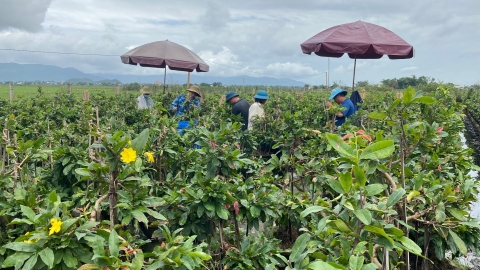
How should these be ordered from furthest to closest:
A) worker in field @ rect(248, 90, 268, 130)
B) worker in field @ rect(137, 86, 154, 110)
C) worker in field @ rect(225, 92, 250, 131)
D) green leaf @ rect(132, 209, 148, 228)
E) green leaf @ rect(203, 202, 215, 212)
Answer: worker in field @ rect(137, 86, 154, 110), worker in field @ rect(248, 90, 268, 130), worker in field @ rect(225, 92, 250, 131), green leaf @ rect(203, 202, 215, 212), green leaf @ rect(132, 209, 148, 228)

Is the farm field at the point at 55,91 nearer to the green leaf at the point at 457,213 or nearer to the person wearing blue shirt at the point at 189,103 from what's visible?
the person wearing blue shirt at the point at 189,103

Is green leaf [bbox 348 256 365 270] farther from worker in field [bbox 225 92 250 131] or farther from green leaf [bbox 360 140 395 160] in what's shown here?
worker in field [bbox 225 92 250 131]

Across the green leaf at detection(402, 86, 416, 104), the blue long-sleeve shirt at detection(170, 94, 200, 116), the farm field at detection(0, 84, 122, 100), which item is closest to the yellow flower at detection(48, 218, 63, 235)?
the green leaf at detection(402, 86, 416, 104)

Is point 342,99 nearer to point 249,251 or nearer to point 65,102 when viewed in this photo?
point 249,251

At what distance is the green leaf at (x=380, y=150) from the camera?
1.17 m

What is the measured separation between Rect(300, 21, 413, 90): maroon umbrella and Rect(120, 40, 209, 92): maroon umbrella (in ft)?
8.31

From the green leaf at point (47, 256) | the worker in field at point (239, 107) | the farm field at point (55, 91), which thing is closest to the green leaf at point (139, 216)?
the green leaf at point (47, 256)

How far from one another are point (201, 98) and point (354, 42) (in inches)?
105

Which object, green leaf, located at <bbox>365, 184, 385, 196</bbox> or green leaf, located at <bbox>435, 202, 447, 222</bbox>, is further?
green leaf, located at <bbox>435, 202, 447, 222</bbox>

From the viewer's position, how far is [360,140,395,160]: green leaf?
117cm

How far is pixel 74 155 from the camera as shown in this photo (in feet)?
8.95

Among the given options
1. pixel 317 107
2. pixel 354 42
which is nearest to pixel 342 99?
pixel 354 42

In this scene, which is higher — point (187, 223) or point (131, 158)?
point (131, 158)

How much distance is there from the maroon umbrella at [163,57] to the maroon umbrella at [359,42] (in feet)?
8.31
